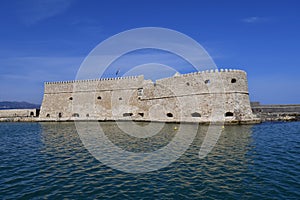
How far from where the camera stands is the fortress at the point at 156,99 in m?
24.2

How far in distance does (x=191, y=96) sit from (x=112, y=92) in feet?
43.5

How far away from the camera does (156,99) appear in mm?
30062

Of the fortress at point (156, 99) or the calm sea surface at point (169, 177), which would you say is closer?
the calm sea surface at point (169, 177)

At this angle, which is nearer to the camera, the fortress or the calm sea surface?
the calm sea surface

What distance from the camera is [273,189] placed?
6820mm

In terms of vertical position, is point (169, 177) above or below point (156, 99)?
below

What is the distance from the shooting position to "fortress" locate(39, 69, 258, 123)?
24.2 metres

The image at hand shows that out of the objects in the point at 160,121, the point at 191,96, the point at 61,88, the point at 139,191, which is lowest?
the point at 139,191

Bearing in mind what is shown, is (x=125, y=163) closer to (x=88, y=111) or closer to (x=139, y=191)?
(x=139, y=191)

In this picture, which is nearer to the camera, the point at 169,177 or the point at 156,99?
the point at 169,177

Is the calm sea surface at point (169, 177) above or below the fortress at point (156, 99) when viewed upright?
below

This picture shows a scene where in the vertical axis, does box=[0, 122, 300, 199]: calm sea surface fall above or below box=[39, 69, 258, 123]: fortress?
below

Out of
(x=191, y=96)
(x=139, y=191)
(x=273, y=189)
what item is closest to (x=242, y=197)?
(x=273, y=189)

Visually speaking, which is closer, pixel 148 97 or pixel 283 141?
pixel 283 141
